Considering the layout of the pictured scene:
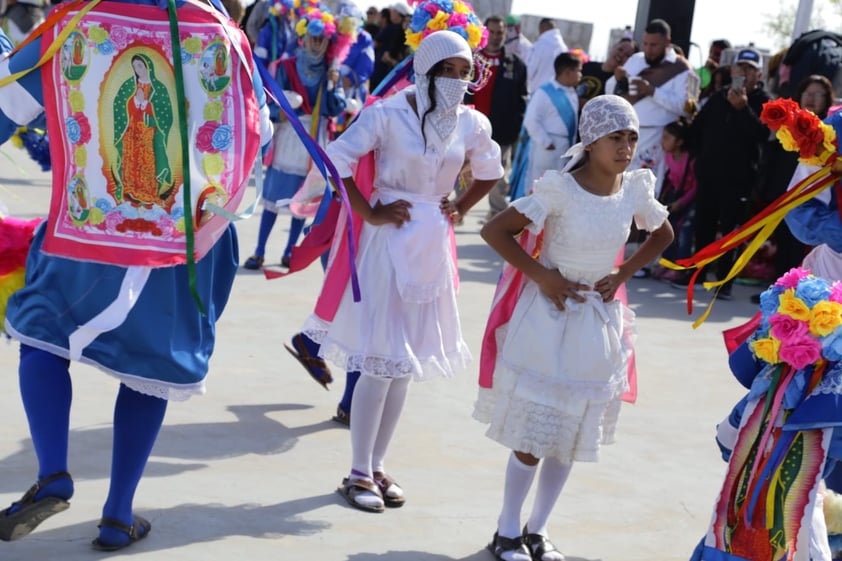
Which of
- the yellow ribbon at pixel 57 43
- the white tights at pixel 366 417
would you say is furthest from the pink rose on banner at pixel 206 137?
the white tights at pixel 366 417

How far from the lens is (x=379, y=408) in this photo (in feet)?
15.8

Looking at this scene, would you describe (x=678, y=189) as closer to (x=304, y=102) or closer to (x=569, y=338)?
(x=304, y=102)

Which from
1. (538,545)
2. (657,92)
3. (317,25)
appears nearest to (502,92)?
(657,92)

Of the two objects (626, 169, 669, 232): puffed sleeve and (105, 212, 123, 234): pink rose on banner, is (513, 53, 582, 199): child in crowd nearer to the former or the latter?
(626, 169, 669, 232): puffed sleeve

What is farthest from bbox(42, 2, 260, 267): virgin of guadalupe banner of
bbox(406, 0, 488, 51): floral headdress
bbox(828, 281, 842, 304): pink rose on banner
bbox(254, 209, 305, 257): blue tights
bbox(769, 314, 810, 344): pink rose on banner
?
bbox(254, 209, 305, 257): blue tights

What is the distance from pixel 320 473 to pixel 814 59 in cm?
666

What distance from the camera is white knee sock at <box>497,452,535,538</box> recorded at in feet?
14.1

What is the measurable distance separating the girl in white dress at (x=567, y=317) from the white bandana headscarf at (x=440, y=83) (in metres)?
0.63

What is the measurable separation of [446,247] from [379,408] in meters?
0.68

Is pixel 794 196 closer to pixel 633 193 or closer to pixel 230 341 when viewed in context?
pixel 633 193

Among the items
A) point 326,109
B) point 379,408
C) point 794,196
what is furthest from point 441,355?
point 326,109

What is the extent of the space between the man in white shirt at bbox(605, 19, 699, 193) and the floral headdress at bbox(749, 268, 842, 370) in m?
6.77

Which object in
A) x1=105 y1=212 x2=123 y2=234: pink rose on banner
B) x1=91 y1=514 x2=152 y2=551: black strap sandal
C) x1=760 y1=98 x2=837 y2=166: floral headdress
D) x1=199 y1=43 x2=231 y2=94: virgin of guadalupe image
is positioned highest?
x1=199 y1=43 x2=231 y2=94: virgin of guadalupe image

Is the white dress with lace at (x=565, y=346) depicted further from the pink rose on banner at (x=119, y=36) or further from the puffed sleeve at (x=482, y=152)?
the pink rose on banner at (x=119, y=36)
